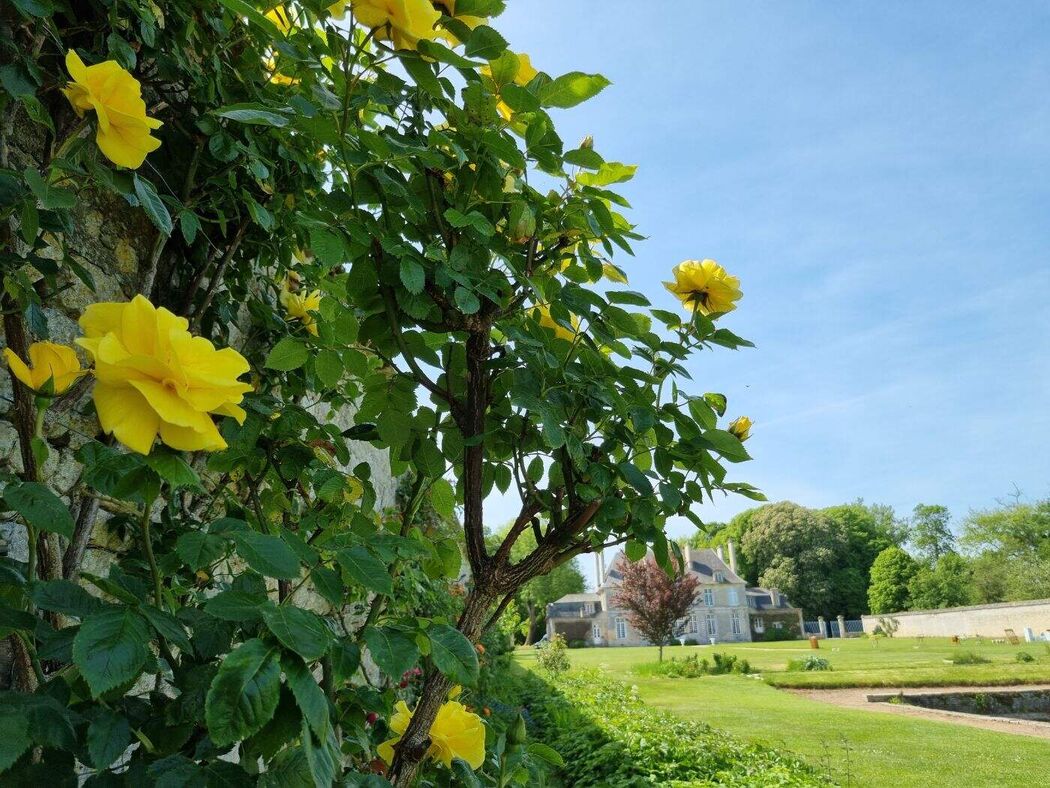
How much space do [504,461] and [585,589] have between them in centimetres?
4915

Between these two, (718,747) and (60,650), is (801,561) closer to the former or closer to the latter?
(718,747)

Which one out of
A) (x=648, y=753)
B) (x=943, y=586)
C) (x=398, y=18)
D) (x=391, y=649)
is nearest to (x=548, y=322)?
(x=398, y=18)

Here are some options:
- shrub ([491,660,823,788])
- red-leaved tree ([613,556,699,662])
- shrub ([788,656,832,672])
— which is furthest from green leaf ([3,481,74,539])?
shrub ([788,656,832,672])

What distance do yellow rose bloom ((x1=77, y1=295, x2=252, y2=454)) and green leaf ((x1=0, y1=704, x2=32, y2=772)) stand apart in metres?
0.25

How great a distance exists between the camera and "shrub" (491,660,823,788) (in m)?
4.64

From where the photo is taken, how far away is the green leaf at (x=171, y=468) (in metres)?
0.59

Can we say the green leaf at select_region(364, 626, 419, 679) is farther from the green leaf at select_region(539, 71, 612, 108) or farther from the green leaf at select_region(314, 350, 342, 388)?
the green leaf at select_region(539, 71, 612, 108)

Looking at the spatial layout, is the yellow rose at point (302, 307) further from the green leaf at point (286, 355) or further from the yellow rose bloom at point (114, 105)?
the yellow rose bloom at point (114, 105)

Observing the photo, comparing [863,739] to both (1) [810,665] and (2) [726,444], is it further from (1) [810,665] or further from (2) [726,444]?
(1) [810,665]

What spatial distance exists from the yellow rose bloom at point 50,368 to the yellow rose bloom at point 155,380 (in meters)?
0.21

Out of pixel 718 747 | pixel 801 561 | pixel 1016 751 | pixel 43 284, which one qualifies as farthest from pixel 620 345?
pixel 801 561

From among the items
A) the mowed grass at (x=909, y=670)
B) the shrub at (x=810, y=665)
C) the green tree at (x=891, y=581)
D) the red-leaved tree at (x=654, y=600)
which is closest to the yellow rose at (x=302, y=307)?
the mowed grass at (x=909, y=670)

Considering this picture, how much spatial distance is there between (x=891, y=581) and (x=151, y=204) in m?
44.1

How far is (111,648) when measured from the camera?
1.86ft
